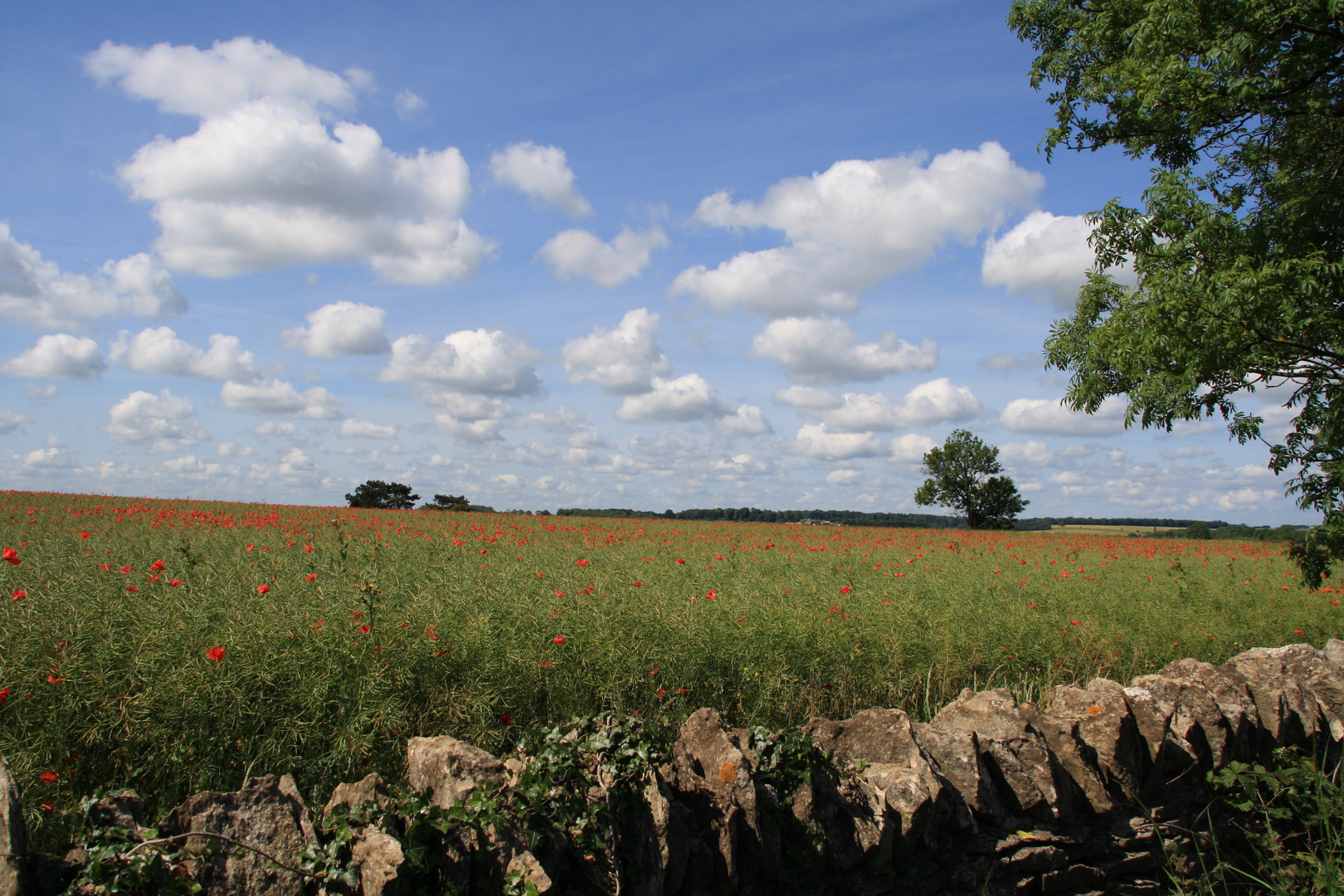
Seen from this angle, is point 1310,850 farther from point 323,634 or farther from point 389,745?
point 323,634

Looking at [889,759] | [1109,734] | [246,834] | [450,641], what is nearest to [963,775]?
[889,759]

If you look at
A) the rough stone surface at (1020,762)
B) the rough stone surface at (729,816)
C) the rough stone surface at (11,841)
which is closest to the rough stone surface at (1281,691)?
the rough stone surface at (1020,762)

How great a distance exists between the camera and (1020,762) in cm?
334

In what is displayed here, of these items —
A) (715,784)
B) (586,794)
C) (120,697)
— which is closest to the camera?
(586,794)

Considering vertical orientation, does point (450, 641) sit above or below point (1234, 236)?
below

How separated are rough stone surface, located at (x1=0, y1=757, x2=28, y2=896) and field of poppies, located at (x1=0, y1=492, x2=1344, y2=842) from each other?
758 mm

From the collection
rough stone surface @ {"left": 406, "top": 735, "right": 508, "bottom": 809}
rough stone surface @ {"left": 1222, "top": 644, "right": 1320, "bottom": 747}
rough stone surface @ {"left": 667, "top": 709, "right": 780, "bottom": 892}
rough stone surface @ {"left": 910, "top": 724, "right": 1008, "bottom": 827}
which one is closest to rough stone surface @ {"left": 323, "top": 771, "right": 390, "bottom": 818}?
rough stone surface @ {"left": 406, "top": 735, "right": 508, "bottom": 809}

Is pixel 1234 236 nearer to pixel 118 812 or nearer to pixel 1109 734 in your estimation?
pixel 1109 734

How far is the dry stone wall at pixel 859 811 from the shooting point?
198 cm

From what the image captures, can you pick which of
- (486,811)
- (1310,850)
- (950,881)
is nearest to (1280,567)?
(1310,850)

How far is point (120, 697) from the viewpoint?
283 cm

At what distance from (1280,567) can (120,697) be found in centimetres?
1730

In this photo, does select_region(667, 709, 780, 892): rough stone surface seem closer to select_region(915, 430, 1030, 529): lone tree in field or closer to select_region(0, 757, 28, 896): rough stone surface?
select_region(0, 757, 28, 896): rough stone surface

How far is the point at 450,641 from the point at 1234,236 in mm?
8555
